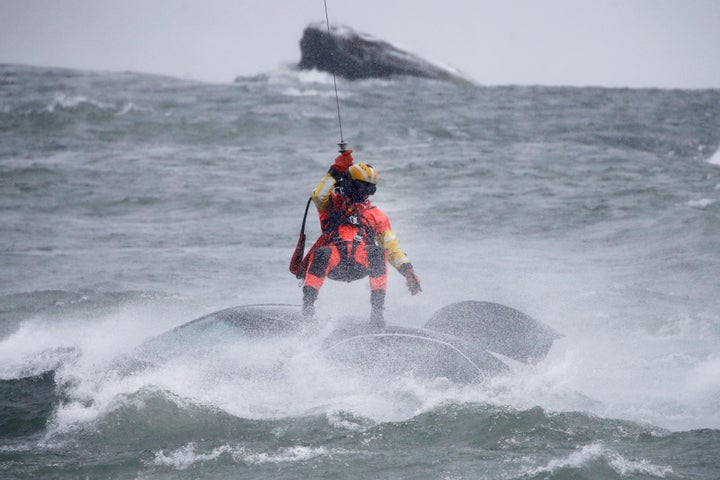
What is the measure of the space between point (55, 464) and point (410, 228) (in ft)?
37.9

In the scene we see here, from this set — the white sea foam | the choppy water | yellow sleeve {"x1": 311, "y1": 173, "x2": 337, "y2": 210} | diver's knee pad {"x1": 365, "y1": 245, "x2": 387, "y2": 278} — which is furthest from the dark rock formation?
the white sea foam

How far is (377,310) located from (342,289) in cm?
529

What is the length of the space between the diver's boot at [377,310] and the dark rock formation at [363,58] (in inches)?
2139

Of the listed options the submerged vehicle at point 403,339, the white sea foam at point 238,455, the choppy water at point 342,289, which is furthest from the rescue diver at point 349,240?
the white sea foam at point 238,455

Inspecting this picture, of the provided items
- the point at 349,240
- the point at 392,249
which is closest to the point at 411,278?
the point at 392,249

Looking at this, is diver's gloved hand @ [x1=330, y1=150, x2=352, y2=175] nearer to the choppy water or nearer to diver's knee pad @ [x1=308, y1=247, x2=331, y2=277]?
diver's knee pad @ [x1=308, y1=247, x2=331, y2=277]

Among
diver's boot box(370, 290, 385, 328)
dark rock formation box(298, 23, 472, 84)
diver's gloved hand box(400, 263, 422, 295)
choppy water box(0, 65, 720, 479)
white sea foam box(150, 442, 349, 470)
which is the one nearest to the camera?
white sea foam box(150, 442, 349, 470)

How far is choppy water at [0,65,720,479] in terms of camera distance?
245 inches

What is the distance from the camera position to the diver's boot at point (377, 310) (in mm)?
7464

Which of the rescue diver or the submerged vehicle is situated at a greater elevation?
the rescue diver

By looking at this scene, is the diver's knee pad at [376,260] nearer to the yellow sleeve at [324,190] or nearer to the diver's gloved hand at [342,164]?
the yellow sleeve at [324,190]

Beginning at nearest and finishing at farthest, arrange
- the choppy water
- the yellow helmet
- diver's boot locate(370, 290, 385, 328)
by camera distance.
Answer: the choppy water → diver's boot locate(370, 290, 385, 328) → the yellow helmet

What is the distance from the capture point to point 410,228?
55.9 feet

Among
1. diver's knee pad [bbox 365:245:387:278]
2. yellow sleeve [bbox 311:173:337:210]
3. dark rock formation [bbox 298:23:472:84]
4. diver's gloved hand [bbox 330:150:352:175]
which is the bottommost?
diver's knee pad [bbox 365:245:387:278]
